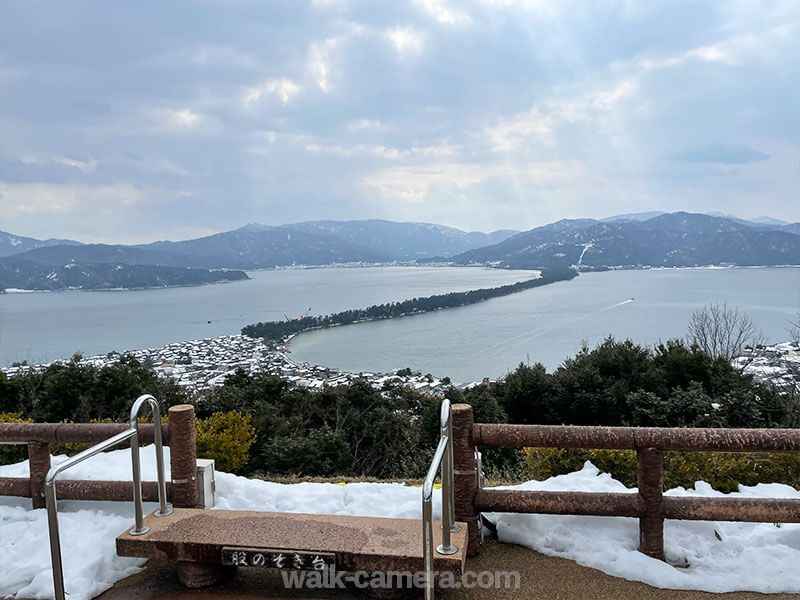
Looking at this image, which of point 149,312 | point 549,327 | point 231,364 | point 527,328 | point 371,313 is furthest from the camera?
point 149,312

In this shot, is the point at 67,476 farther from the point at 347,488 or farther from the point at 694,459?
the point at 694,459

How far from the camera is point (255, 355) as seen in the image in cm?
3709

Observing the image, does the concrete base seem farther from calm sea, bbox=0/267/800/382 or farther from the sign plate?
calm sea, bbox=0/267/800/382

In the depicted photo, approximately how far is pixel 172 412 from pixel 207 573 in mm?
938

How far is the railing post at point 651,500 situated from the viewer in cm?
290

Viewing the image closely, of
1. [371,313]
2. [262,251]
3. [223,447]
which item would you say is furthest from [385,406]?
[262,251]

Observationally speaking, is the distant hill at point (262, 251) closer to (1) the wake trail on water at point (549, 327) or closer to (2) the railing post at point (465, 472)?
(1) the wake trail on water at point (549, 327)

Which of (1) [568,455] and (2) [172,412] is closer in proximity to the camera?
(2) [172,412]

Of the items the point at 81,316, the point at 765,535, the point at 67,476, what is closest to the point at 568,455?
the point at 765,535

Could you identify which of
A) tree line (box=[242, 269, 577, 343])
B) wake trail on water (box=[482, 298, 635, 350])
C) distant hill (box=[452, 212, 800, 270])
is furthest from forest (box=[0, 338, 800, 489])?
distant hill (box=[452, 212, 800, 270])

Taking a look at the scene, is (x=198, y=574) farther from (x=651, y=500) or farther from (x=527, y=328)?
(x=527, y=328)

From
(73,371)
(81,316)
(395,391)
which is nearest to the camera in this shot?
(73,371)

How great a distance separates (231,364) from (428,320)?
29755 mm

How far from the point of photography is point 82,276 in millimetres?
105938
